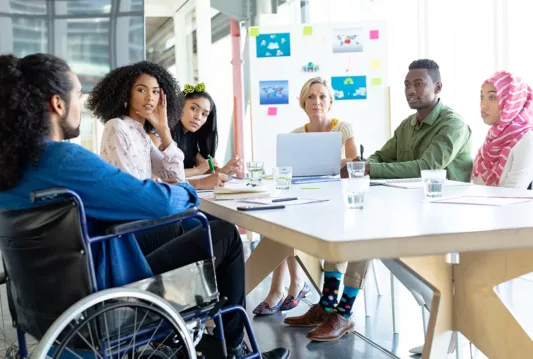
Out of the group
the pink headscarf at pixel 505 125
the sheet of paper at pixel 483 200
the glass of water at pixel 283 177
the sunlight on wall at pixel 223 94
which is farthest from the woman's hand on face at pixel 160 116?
the sunlight on wall at pixel 223 94

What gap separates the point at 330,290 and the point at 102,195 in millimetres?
1543

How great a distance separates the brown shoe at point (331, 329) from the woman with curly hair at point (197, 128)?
1.27 meters

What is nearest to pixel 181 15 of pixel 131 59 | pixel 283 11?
pixel 283 11

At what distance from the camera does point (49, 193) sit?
138 cm

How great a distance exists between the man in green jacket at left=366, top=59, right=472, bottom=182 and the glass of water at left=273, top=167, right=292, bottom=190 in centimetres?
77

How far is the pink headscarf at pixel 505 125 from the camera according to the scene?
126 inches

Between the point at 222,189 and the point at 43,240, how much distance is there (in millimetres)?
833

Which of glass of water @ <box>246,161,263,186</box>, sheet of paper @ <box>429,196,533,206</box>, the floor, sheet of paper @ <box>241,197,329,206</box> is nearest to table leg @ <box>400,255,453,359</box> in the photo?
sheet of paper @ <box>429,196,533,206</box>

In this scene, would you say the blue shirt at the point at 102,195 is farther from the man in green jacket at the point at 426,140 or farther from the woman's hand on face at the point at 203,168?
the woman's hand on face at the point at 203,168

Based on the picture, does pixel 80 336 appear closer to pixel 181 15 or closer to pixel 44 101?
pixel 44 101

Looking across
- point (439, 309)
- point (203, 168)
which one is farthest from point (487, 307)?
point (203, 168)

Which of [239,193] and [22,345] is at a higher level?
[239,193]

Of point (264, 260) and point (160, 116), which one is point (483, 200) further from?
point (160, 116)

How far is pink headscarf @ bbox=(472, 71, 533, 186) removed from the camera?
3193 mm
